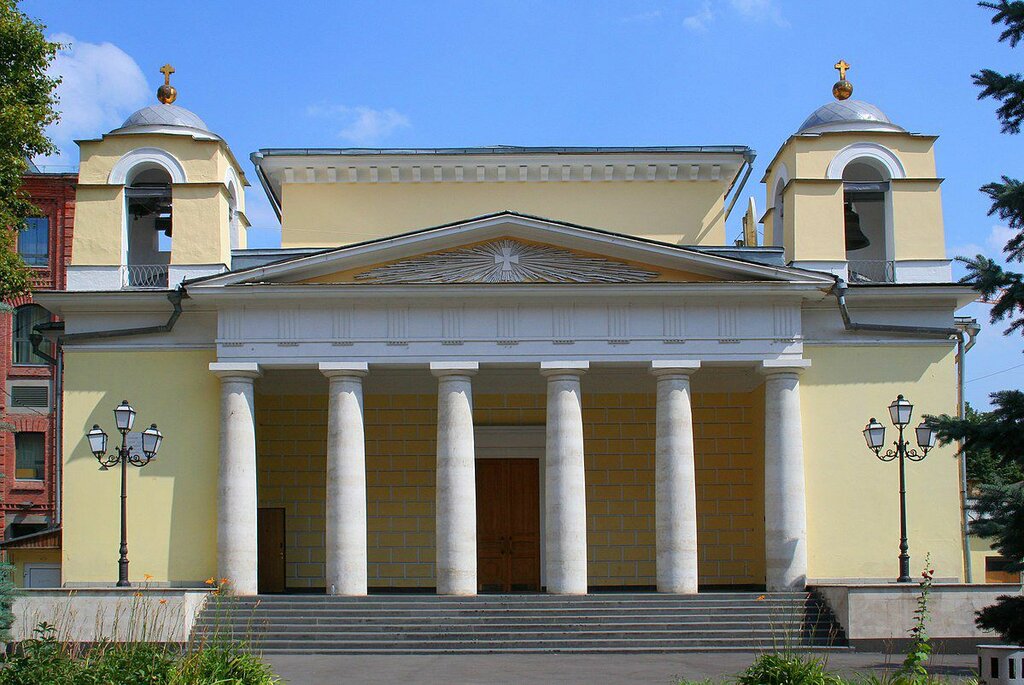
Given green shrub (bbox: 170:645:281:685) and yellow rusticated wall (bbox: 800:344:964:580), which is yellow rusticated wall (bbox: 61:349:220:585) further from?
green shrub (bbox: 170:645:281:685)

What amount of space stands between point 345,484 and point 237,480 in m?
2.10

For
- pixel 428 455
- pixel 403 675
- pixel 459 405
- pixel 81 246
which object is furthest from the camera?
pixel 428 455

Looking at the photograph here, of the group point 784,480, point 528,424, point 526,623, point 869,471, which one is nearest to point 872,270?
point 869,471

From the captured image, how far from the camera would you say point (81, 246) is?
94.0 ft

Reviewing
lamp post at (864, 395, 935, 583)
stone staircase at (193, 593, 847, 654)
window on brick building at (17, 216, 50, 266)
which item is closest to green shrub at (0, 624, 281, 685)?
stone staircase at (193, 593, 847, 654)

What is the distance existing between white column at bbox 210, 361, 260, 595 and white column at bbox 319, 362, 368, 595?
1521mm

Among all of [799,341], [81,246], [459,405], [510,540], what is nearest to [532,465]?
[510,540]

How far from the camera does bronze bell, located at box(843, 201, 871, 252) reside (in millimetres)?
29797

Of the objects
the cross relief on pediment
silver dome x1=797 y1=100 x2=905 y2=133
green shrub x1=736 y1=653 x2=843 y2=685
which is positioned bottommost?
green shrub x1=736 y1=653 x2=843 y2=685

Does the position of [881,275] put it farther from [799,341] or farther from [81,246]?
[81,246]

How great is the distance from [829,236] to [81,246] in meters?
15.5

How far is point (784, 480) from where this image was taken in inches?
1052

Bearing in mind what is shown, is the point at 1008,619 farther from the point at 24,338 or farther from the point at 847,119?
the point at 24,338

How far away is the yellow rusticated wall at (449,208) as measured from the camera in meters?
31.1
